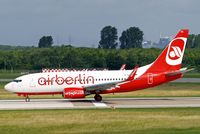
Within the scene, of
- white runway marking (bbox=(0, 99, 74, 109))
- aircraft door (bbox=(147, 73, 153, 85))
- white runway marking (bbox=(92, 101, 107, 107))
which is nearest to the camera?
white runway marking (bbox=(0, 99, 74, 109))

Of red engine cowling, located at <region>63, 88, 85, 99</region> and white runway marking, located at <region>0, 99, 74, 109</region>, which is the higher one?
red engine cowling, located at <region>63, 88, 85, 99</region>

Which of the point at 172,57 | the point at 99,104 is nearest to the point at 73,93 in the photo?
the point at 99,104

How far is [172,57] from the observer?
5506 cm

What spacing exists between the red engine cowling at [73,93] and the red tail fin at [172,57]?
667 centimetres

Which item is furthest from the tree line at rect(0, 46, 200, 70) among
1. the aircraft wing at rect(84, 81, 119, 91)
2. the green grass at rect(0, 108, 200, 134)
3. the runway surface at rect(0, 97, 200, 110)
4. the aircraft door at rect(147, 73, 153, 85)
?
the green grass at rect(0, 108, 200, 134)

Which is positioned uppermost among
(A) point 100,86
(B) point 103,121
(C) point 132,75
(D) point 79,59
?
(D) point 79,59

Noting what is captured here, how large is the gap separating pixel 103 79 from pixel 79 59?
227 ft

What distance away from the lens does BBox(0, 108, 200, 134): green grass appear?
3303 centimetres

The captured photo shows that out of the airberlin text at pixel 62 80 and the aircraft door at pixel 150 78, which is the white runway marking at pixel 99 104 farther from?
the aircraft door at pixel 150 78

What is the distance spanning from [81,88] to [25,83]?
516 centimetres

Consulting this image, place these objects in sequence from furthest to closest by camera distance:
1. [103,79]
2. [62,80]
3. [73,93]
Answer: [103,79] → [62,80] → [73,93]

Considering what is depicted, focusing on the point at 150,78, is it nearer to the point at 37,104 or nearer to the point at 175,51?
the point at 175,51

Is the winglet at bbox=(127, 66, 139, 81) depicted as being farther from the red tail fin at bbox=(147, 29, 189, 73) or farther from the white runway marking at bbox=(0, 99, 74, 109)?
the white runway marking at bbox=(0, 99, 74, 109)

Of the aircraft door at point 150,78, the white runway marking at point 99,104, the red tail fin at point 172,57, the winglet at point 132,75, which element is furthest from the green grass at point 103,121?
the red tail fin at point 172,57
